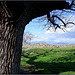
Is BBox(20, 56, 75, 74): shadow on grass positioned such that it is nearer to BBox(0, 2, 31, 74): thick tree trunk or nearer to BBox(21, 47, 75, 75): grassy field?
BBox(21, 47, 75, 75): grassy field

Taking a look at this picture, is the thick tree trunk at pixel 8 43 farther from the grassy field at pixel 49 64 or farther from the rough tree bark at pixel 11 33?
the grassy field at pixel 49 64

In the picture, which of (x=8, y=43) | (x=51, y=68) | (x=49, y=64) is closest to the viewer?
(x=8, y=43)

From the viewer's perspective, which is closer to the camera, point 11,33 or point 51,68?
point 11,33

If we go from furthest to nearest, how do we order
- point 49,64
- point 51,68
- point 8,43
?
point 49,64 → point 51,68 → point 8,43

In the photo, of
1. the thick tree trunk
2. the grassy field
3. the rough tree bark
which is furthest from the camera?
the grassy field

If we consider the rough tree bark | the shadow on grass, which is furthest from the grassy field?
the rough tree bark

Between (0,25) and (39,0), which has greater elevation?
(39,0)

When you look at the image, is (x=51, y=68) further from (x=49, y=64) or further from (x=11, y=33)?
(x=11, y=33)

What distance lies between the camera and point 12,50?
5.20 metres

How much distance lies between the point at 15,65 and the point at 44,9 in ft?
12.4

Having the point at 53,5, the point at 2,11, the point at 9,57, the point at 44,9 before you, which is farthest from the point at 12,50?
the point at 53,5

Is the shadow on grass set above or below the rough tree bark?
below

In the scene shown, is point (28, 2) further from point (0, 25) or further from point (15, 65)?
point (15, 65)

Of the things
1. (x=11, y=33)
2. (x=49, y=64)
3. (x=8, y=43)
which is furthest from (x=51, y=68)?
(x=11, y=33)
